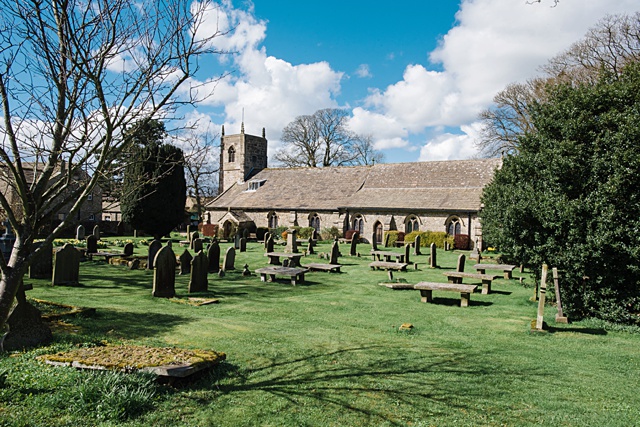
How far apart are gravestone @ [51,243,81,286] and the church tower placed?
33121 millimetres

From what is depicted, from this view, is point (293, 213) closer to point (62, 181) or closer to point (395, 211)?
point (395, 211)

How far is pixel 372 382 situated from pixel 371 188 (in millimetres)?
31583

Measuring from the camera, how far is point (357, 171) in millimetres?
39750

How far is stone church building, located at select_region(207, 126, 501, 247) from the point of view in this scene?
32.0 m

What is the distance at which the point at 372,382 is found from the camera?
594cm

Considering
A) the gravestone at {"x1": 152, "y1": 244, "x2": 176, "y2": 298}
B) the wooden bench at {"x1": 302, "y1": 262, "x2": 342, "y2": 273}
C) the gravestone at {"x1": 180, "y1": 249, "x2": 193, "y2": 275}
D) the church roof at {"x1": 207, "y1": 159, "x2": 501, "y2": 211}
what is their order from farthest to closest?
the church roof at {"x1": 207, "y1": 159, "x2": 501, "y2": 211} → the wooden bench at {"x1": 302, "y1": 262, "x2": 342, "y2": 273} → the gravestone at {"x1": 180, "y1": 249, "x2": 193, "y2": 275} → the gravestone at {"x1": 152, "y1": 244, "x2": 176, "y2": 298}

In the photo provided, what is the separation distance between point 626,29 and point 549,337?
24745 mm

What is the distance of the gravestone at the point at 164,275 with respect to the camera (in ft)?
37.8

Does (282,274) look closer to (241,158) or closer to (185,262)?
(185,262)

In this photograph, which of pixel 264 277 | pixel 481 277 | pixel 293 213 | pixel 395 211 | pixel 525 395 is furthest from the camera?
pixel 293 213

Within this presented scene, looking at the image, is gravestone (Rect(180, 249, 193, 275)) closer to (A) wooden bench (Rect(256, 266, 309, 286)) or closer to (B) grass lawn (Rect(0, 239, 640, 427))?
(A) wooden bench (Rect(256, 266, 309, 286))

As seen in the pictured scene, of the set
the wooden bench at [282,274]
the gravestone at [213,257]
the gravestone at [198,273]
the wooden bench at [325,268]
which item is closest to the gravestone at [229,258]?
the gravestone at [213,257]

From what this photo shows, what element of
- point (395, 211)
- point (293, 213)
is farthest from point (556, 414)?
point (293, 213)

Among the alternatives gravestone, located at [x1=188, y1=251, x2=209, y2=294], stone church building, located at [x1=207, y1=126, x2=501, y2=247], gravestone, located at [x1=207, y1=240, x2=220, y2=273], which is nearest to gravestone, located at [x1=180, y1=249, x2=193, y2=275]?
gravestone, located at [x1=207, y1=240, x2=220, y2=273]
